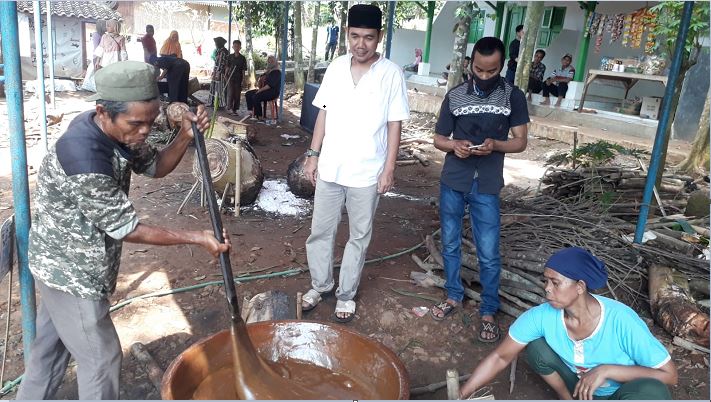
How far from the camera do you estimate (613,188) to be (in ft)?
18.1

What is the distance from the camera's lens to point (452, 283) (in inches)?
146

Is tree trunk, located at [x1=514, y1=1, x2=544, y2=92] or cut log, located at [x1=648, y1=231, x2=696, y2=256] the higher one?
tree trunk, located at [x1=514, y1=1, x2=544, y2=92]

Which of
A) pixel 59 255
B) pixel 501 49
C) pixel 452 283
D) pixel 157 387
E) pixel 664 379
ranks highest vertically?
pixel 501 49

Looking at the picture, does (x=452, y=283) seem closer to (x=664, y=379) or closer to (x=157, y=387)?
(x=664, y=379)

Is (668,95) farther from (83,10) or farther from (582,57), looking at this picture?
(83,10)

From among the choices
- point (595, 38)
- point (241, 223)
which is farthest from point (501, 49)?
point (595, 38)

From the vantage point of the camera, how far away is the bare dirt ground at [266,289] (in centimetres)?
312

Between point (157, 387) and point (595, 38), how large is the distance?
503 inches

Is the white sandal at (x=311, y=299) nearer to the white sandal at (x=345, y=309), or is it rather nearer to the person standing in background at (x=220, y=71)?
the white sandal at (x=345, y=309)

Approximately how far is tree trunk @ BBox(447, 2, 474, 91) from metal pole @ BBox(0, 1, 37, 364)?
28.6ft

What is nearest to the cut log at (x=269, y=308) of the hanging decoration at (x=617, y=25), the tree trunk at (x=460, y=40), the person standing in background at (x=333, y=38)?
the tree trunk at (x=460, y=40)

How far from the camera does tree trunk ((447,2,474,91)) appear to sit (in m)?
10.2

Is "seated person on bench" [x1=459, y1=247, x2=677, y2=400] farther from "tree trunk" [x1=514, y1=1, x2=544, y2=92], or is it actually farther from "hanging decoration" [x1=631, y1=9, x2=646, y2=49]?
"hanging decoration" [x1=631, y1=9, x2=646, y2=49]

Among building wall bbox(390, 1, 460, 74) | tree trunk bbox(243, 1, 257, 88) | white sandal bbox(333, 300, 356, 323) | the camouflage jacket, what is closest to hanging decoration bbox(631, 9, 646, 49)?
building wall bbox(390, 1, 460, 74)
